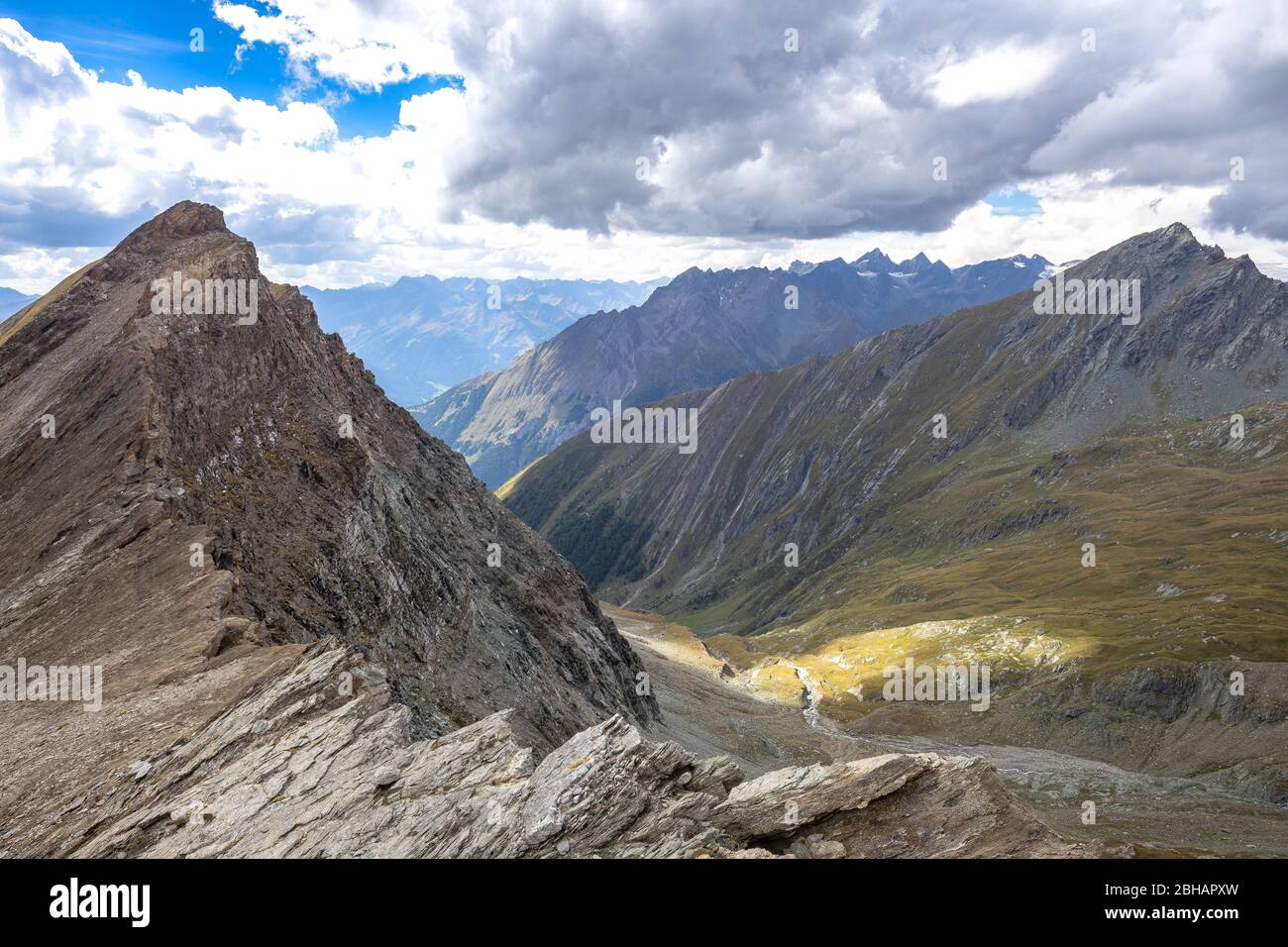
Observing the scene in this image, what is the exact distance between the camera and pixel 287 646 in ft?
105

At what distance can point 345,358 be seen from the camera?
78.1 meters

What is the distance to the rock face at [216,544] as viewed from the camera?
3091 cm

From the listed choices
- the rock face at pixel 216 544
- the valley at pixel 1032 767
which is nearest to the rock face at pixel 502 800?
the rock face at pixel 216 544

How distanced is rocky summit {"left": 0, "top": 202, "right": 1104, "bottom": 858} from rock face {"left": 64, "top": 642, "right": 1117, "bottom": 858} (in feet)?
0.32

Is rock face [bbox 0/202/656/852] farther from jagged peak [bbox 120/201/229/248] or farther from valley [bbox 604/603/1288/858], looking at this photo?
valley [bbox 604/603/1288/858]

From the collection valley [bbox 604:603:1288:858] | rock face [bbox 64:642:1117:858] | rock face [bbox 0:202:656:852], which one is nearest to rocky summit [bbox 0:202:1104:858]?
rock face [bbox 64:642:1117:858]

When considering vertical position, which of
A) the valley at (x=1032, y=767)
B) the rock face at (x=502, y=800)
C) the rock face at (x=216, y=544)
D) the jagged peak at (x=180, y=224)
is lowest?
the valley at (x=1032, y=767)

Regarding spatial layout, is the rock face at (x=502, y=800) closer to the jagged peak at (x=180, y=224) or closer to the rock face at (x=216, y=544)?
the rock face at (x=216, y=544)

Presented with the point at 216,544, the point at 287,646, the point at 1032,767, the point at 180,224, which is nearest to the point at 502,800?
the point at 287,646

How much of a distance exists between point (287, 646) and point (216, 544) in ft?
42.5

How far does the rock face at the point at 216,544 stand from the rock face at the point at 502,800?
2.59 metres
